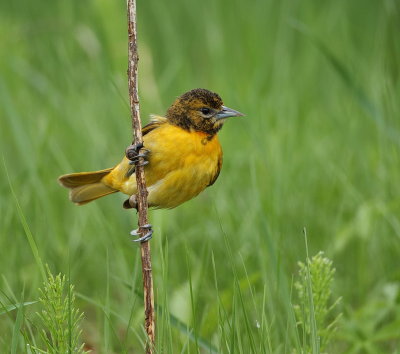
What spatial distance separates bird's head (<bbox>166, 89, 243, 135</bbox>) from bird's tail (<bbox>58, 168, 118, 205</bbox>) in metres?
0.59

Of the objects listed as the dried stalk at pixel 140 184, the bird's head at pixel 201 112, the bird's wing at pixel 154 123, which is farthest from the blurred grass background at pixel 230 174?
the bird's wing at pixel 154 123

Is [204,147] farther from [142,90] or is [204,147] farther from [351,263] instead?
[142,90]

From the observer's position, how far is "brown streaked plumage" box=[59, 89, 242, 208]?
343 centimetres

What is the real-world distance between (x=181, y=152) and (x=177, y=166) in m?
0.06

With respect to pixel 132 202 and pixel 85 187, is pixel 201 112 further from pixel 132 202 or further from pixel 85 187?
pixel 85 187

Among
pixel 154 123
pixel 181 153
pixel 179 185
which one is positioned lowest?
pixel 179 185

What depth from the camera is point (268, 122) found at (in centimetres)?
527

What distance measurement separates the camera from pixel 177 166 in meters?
3.43

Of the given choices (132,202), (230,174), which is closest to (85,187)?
Answer: (132,202)

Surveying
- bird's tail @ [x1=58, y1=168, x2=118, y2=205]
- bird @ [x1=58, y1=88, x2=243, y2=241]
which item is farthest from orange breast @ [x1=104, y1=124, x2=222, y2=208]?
bird's tail @ [x1=58, y1=168, x2=118, y2=205]

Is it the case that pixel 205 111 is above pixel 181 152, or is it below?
above

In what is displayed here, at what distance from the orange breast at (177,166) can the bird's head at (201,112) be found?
2.5 inches

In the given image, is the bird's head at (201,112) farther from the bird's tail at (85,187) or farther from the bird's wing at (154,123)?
the bird's tail at (85,187)

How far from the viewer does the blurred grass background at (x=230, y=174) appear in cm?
358
